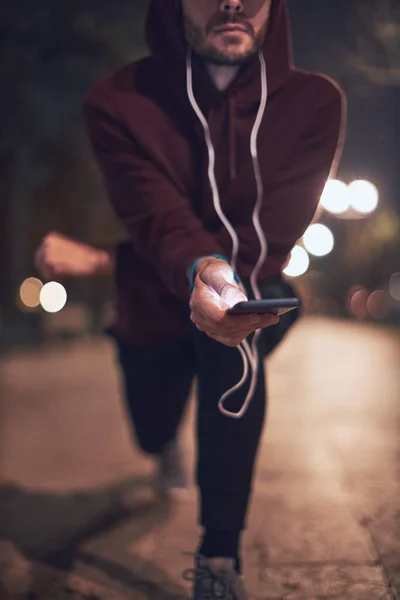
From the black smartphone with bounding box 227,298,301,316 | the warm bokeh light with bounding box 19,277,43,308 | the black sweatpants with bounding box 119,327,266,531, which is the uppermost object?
the black smartphone with bounding box 227,298,301,316

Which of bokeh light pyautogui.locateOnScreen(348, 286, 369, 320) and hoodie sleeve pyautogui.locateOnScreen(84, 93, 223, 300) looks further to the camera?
bokeh light pyautogui.locateOnScreen(348, 286, 369, 320)

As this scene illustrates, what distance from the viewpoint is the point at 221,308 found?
1325 mm

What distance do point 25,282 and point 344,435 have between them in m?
7.80

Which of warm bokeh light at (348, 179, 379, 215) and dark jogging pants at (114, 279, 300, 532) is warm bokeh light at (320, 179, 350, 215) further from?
dark jogging pants at (114, 279, 300, 532)

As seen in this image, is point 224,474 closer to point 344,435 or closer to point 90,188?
point 344,435

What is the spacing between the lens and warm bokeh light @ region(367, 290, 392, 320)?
14.3 metres

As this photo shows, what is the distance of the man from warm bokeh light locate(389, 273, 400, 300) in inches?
528

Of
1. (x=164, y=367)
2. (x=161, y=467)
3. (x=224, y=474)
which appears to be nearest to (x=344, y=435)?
(x=161, y=467)

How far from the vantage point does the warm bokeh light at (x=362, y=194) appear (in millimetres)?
2084

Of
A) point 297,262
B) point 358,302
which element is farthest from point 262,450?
point 358,302

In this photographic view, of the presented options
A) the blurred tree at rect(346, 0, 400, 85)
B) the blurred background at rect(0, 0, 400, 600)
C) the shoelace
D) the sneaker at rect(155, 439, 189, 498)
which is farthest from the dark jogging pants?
the blurred tree at rect(346, 0, 400, 85)

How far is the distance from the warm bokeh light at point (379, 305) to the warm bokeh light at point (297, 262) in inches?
496

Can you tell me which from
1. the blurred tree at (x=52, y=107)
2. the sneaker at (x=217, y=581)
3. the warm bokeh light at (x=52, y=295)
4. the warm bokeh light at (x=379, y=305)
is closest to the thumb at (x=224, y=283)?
the sneaker at (x=217, y=581)

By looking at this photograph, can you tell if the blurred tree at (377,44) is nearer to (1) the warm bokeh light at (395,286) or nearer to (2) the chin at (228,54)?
(2) the chin at (228,54)
